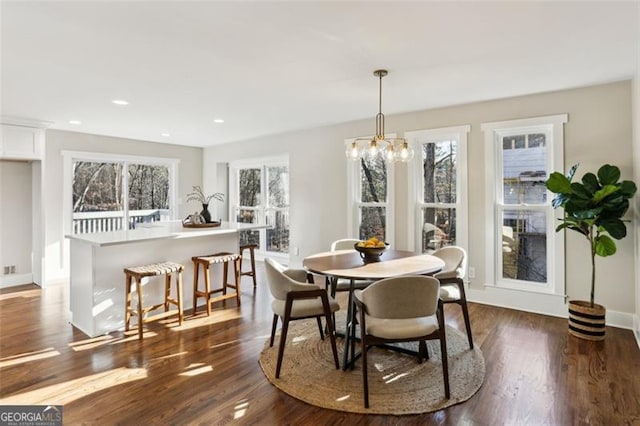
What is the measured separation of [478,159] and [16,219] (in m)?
6.72

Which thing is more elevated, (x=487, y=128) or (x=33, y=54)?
(x=33, y=54)

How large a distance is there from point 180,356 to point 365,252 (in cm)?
181

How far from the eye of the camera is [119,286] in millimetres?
3588

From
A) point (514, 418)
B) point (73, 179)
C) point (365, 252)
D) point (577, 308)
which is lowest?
point (514, 418)

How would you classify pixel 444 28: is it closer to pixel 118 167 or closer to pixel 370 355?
pixel 370 355

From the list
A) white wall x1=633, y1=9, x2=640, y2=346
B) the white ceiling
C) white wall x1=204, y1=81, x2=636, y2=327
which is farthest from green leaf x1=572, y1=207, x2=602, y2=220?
the white ceiling

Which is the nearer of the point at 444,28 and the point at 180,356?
the point at 444,28

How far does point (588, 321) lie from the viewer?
3.23 metres

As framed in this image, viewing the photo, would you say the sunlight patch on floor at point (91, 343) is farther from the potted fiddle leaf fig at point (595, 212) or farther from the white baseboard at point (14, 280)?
the potted fiddle leaf fig at point (595, 212)

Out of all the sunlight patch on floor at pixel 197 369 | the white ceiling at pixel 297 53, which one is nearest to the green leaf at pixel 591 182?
the white ceiling at pixel 297 53

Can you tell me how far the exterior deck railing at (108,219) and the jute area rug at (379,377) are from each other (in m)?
4.70

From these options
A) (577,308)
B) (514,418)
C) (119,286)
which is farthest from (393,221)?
(119,286)

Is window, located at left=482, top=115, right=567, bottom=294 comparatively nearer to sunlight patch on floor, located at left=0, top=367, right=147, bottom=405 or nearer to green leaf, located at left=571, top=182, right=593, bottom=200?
green leaf, located at left=571, top=182, right=593, bottom=200

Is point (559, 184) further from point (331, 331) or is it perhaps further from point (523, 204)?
point (331, 331)
